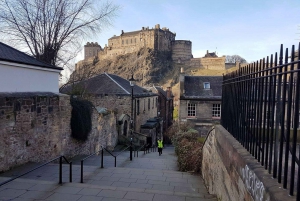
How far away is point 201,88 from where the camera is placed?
80.6 feet

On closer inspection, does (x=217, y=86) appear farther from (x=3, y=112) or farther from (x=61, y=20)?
(x=3, y=112)

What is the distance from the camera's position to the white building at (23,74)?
8008mm

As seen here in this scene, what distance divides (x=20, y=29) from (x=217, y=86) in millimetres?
17764

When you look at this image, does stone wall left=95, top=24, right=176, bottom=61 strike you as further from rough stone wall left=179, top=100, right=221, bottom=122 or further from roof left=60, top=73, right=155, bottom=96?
rough stone wall left=179, top=100, right=221, bottom=122

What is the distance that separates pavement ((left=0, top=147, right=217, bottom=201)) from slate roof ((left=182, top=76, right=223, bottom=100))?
15554mm

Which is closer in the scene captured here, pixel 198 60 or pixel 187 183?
pixel 187 183

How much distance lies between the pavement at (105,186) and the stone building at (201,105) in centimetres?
1484

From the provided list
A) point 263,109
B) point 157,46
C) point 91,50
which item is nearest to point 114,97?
point 263,109

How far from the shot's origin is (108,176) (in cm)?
771

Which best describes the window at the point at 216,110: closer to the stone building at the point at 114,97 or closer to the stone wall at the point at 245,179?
the stone building at the point at 114,97

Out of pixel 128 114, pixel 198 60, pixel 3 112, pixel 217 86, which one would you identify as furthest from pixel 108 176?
pixel 198 60

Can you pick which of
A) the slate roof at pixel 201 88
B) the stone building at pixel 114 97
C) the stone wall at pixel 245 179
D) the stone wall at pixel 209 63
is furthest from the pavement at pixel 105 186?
the stone wall at pixel 209 63

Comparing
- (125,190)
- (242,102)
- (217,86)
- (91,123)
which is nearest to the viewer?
(242,102)

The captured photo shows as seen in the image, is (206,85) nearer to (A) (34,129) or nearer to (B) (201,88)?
(B) (201,88)
